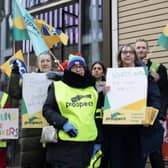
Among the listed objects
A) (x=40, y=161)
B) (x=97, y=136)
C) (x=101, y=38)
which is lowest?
(x=40, y=161)

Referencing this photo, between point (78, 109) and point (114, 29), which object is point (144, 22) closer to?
point (114, 29)

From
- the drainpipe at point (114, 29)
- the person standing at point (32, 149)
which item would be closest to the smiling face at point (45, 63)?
the person standing at point (32, 149)

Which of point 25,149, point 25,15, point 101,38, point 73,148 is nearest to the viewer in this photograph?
point 73,148

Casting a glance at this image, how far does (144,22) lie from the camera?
27.1 ft

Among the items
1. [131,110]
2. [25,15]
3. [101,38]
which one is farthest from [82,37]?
[131,110]

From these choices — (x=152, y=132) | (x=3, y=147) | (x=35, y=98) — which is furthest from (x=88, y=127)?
(x=3, y=147)

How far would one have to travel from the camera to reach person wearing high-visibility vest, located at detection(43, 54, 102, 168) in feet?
15.6

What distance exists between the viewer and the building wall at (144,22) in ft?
25.9

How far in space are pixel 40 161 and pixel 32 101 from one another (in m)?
0.70

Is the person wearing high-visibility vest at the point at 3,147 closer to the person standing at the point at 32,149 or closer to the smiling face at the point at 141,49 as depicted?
the person standing at the point at 32,149

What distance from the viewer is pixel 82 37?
402 inches

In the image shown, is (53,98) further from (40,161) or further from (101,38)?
(101,38)

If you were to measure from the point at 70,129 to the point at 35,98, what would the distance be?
3.55 ft

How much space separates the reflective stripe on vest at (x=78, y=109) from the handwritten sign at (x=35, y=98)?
2.43 ft
